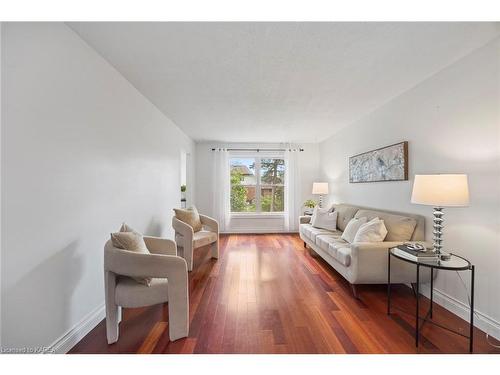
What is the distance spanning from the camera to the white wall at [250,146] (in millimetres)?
5488

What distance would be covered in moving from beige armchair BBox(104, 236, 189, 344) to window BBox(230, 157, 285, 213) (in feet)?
13.3

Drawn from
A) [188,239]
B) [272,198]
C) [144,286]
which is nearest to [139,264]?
[144,286]

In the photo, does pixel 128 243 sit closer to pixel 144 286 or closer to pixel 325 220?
pixel 144 286

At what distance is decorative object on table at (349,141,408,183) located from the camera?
266 cm

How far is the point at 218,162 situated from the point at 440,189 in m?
4.42

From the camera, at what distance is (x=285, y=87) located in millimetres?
2441

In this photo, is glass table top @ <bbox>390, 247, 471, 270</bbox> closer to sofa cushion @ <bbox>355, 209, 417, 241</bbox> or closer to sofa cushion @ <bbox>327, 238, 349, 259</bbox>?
sofa cushion @ <bbox>355, 209, 417, 241</bbox>

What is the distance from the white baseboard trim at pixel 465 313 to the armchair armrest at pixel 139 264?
2.51 metres

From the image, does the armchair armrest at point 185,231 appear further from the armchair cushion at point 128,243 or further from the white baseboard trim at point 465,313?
the white baseboard trim at point 465,313

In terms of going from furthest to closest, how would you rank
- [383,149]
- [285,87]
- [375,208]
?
1. [375,208]
2. [383,149]
3. [285,87]

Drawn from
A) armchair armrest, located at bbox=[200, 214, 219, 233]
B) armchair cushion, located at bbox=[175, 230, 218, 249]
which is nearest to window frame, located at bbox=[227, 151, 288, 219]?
armchair armrest, located at bbox=[200, 214, 219, 233]

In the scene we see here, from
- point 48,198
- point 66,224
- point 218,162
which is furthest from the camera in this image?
point 218,162
